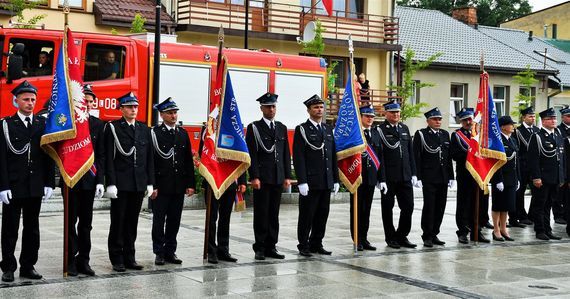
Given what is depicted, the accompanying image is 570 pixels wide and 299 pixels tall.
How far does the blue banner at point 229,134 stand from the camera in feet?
36.8

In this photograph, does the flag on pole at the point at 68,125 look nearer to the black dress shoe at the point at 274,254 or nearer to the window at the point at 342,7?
the black dress shoe at the point at 274,254

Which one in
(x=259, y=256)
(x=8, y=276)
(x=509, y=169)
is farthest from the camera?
(x=509, y=169)

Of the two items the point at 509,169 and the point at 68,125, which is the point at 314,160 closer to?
the point at 68,125

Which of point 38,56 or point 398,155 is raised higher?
point 38,56

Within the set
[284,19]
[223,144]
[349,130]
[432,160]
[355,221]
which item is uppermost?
[284,19]

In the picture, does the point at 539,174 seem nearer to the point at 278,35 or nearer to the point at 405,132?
the point at 405,132

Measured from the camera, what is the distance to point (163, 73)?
63.8ft

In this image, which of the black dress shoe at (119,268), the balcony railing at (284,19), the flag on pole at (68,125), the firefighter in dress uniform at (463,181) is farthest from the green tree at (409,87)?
the flag on pole at (68,125)

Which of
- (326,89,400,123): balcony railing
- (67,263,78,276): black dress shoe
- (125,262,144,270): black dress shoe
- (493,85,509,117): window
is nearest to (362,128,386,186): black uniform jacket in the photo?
(125,262,144,270): black dress shoe

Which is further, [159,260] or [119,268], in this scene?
[159,260]

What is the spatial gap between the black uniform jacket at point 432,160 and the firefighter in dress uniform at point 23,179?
5.61 meters

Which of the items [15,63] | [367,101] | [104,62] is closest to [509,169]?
[104,62]

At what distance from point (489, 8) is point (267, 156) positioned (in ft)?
211

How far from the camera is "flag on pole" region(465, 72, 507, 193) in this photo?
13445mm
